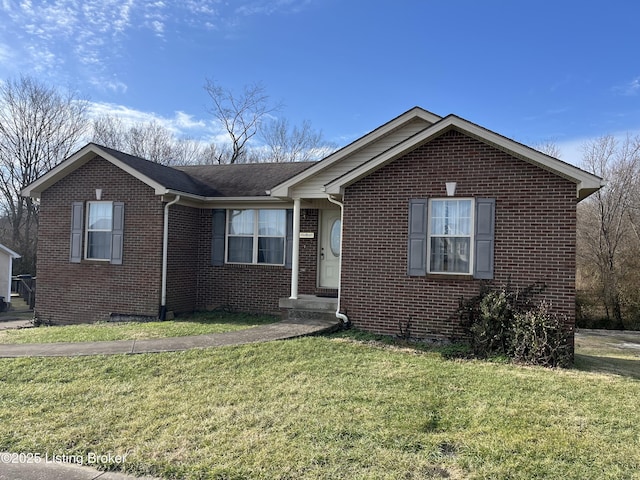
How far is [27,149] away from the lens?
99.7 ft

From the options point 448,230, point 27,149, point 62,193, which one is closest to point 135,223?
point 62,193

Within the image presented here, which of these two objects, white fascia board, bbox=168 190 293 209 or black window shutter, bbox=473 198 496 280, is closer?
black window shutter, bbox=473 198 496 280

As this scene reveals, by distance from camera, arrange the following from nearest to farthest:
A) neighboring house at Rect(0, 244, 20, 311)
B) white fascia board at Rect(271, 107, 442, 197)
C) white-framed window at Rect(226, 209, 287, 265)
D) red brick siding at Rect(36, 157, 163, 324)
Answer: white fascia board at Rect(271, 107, 442, 197)
red brick siding at Rect(36, 157, 163, 324)
white-framed window at Rect(226, 209, 287, 265)
neighboring house at Rect(0, 244, 20, 311)

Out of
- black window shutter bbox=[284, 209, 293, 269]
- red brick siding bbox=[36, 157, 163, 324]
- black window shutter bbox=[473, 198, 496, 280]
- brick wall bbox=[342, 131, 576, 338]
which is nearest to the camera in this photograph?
brick wall bbox=[342, 131, 576, 338]

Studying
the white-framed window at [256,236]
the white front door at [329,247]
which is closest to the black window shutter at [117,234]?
the white-framed window at [256,236]

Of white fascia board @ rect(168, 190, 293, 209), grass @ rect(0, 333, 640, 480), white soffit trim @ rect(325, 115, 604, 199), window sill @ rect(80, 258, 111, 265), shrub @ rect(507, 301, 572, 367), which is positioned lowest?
grass @ rect(0, 333, 640, 480)

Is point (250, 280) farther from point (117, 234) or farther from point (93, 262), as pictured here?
point (93, 262)

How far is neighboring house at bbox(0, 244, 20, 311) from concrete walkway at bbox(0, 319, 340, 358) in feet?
45.8

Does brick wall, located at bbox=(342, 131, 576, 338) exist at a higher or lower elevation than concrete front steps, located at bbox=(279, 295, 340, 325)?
higher

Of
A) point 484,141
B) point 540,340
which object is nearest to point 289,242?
point 484,141

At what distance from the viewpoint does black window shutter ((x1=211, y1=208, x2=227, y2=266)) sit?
12.6 meters

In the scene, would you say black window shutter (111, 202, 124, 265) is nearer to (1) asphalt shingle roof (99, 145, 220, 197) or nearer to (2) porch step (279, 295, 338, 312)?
(1) asphalt shingle roof (99, 145, 220, 197)

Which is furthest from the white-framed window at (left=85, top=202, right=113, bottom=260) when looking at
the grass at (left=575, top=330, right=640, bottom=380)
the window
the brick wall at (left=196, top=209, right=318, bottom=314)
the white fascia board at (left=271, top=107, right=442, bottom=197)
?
the grass at (left=575, top=330, right=640, bottom=380)

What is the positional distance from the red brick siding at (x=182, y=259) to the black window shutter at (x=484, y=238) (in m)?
7.45
